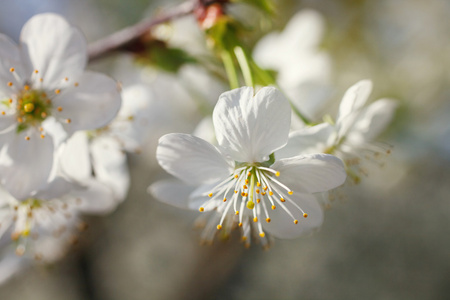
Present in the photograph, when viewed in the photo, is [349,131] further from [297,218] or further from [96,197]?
[96,197]

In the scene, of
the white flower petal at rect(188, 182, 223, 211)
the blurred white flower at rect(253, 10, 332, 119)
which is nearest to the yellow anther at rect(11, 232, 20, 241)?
the white flower petal at rect(188, 182, 223, 211)

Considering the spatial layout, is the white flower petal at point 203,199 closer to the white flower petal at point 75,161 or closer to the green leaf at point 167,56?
the white flower petal at point 75,161

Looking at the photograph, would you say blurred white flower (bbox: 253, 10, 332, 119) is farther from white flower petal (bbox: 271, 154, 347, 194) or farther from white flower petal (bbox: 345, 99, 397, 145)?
white flower petal (bbox: 271, 154, 347, 194)

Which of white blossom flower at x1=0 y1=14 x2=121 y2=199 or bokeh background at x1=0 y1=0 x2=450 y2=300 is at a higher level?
white blossom flower at x1=0 y1=14 x2=121 y2=199

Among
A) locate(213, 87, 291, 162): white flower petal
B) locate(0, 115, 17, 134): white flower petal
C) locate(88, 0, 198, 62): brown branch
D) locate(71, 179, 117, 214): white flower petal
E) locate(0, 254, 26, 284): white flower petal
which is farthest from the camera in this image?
locate(0, 254, 26, 284): white flower petal

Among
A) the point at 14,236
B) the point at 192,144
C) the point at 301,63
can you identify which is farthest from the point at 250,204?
the point at 301,63

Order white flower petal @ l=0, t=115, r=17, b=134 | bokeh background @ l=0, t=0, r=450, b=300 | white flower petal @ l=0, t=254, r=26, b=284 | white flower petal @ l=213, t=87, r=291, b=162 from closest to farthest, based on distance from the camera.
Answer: white flower petal @ l=213, t=87, r=291, b=162
white flower petal @ l=0, t=115, r=17, b=134
white flower petal @ l=0, t=254, r=26, b=284
bokeh background @ l=0, t=0, r=450, b=300

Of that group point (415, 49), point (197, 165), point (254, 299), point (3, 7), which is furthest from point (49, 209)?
point (254, 299)
